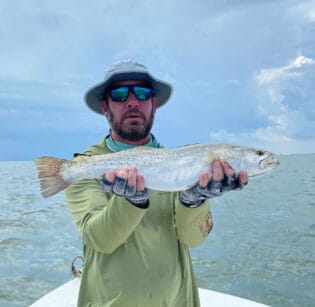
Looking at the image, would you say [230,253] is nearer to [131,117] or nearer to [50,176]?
[131,117]

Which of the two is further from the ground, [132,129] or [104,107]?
[104,107]

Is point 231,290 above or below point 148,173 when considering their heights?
below

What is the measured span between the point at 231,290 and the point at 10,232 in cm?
883

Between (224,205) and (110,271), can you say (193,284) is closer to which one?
(110,271)

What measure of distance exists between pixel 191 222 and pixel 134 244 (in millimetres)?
382

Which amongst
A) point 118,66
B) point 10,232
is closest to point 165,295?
point 118,66

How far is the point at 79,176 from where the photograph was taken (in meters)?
2.89

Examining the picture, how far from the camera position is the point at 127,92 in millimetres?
3225

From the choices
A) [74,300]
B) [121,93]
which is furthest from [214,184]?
[74,300]

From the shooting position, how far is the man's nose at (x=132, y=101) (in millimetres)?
3178

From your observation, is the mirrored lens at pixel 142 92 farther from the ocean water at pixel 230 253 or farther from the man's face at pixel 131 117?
the ocean water at pixel 230 253

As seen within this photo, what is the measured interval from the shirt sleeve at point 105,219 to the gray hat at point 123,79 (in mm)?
882

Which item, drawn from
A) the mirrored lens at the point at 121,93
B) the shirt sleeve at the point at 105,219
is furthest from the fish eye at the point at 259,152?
the mirrored lens at the point at 121,93

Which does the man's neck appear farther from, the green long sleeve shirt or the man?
the green long sleeve shirt
